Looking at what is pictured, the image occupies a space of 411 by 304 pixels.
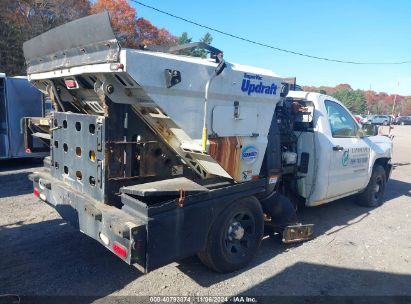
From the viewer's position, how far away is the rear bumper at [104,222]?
9.58ft

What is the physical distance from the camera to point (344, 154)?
5.64 m

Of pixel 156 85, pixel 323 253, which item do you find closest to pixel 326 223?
pixel 323 253

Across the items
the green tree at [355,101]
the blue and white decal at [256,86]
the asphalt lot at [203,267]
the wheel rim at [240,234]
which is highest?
the green tree at [355,101]

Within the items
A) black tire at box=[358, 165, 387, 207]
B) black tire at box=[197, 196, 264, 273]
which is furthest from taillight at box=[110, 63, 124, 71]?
black tire at box=[358, 165, 387, 207]

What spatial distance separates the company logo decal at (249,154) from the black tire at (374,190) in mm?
4023

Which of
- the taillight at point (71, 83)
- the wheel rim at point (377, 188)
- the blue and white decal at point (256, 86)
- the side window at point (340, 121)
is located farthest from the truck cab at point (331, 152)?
the taillight at point (71, 83)

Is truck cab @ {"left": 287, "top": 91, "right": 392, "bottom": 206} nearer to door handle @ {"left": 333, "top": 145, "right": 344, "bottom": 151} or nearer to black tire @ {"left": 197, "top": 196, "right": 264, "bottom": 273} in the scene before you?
door handle @ {"left": 333, "top": 145, "right": 344, "bottom": 151}

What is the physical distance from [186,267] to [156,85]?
2246 millimetres

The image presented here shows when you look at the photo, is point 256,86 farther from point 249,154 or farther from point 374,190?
point 374,190

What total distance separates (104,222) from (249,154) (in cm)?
177

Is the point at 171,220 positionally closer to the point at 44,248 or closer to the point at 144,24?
the point at 44,248

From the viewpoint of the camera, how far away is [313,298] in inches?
141

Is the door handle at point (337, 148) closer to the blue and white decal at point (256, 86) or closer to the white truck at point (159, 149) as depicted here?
the white truck at point (159, 149)

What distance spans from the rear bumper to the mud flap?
7.72 ft
